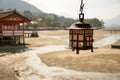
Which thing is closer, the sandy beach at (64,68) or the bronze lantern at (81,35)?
the bronze lantern at (81,35)

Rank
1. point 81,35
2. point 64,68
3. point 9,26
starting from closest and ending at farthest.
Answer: point 81,35 < point 64,68 < point 9,26

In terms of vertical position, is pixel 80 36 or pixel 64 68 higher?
pixel 80 36

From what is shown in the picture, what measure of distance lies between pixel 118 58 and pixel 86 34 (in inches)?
551

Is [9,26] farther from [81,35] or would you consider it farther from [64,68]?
[81,35]

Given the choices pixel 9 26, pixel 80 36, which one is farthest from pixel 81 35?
pixel 9 26

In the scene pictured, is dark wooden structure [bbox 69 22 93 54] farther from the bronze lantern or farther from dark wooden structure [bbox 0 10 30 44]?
dark wooden structure [bbox 0 10 30 44]

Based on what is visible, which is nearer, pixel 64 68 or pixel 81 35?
pixel 81 35

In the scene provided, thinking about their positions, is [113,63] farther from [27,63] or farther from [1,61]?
[1,61]

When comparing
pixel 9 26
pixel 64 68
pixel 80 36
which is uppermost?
pixel 9 26

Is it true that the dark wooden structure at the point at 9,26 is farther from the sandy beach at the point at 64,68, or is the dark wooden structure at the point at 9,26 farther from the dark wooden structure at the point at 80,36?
the dark wooden structure at the point at 80,36

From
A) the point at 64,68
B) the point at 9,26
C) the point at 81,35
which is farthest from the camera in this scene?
the point at 9,26

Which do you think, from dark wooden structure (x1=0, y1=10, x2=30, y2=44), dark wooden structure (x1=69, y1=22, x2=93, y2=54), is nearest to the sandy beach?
dark wooden structure (x1=69, y1=22, x2=93, y2=54)

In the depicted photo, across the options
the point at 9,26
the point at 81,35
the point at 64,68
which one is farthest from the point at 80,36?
the point at 9,26

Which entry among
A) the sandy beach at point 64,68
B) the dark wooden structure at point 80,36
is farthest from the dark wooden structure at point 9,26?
the dark wooden structure at point 80,36
